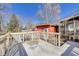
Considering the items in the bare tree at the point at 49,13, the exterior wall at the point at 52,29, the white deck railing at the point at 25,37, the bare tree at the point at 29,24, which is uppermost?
the bare tree at the point at 49,13

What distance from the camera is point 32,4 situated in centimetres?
277

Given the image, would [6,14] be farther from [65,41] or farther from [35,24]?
[65,41]

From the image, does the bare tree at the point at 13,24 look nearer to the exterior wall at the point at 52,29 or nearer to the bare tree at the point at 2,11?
the bare tree at the point at 2,11

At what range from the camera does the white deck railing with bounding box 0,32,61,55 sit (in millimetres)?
2777

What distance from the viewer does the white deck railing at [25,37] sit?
2.78 metres

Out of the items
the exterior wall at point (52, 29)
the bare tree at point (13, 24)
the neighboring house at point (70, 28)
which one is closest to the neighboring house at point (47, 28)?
the exterior wall at point (52, 29)

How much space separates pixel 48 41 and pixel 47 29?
20cm

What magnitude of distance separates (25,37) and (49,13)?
537 mm

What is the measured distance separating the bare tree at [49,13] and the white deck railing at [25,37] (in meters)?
0.22

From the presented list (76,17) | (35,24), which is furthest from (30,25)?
(76,17)

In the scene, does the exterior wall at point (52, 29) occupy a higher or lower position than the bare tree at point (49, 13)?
lower

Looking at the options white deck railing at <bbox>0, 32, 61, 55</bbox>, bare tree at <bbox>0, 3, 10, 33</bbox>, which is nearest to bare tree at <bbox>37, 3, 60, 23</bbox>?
white deck railing at <bbox>0, 32, 61, 55</bbox>

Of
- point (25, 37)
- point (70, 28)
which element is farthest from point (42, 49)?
point (70, 28)

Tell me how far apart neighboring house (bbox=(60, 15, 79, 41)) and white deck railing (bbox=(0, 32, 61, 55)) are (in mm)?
121
